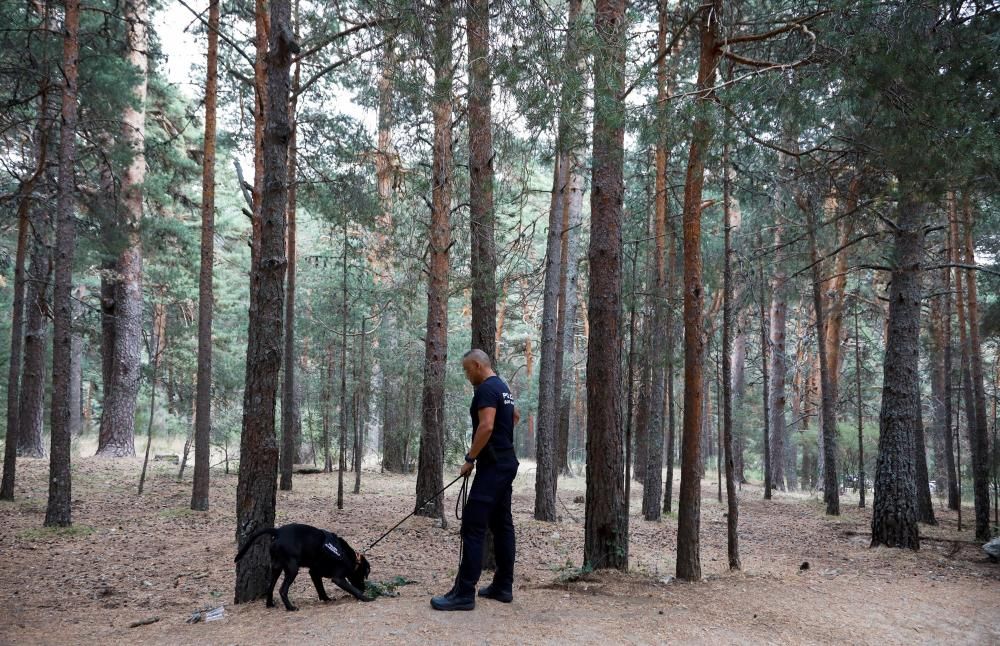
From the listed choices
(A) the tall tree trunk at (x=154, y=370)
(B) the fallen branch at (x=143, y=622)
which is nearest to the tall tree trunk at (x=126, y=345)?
(A) the tall tree trunk at (x=154, y=370)

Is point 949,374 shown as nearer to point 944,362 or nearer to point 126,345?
point 944,362

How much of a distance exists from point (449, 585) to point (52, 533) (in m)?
6.00

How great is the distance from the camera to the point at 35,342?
38.0 ft

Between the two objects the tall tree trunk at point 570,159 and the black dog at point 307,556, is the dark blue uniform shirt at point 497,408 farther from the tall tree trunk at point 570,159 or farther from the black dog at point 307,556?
the tall tree trunk at point 570,159

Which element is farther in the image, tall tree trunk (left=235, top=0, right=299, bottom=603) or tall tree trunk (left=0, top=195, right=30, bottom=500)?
tall tree trunk (left=0, top=195, right=30, bottom=500)

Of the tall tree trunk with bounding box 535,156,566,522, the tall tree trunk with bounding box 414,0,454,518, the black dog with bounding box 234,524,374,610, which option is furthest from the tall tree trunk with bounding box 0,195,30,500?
the tall tree trunk with bounding box 535,156,566,522

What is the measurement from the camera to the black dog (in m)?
5.37

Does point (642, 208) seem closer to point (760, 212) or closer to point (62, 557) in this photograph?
point (760, 212)

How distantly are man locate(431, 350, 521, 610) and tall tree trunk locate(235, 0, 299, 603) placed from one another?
172 centimetres

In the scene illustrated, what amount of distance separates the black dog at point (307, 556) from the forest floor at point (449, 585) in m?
0.18

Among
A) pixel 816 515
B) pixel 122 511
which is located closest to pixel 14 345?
pixel 122 511

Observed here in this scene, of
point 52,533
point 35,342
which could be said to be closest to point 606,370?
point 52,533

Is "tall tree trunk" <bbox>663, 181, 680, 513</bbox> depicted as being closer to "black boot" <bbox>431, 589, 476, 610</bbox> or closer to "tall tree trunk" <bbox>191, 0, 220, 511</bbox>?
"black boot" <bbox>431, 589, 476, 610</bbox>

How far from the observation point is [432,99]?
6742mm
